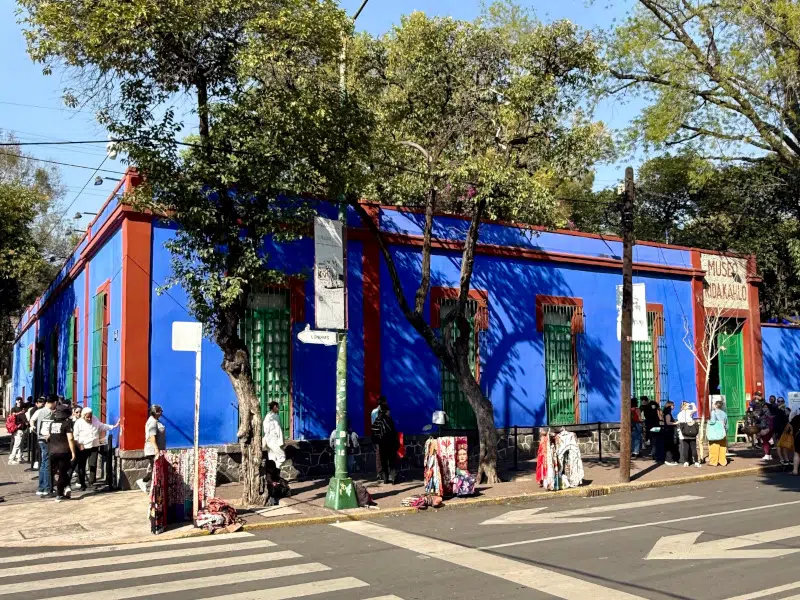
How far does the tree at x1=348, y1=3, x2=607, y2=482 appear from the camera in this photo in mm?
15047

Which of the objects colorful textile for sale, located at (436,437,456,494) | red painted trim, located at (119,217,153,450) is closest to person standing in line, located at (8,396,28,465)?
red painted trim, located at (119,217,153,450)

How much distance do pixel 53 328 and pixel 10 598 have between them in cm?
2155

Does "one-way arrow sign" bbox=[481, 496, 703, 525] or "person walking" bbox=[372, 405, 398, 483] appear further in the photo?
"person walking" bbox=[372, 405, 398, 483]

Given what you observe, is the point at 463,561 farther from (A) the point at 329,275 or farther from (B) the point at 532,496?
(A) the point at 329,275

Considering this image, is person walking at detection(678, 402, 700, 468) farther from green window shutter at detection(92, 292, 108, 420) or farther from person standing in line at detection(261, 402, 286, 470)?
green window shutter at detection(92, 292, 108, 420)

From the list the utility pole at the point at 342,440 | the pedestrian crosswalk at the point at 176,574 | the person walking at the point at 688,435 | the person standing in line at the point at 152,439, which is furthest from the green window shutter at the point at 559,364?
the pedestrian crosswalk at the point at 176,574

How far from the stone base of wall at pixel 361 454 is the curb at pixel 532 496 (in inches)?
109

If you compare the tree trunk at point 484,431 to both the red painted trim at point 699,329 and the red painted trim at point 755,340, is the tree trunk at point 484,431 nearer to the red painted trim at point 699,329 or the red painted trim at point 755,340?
the red painted trim at point 699,329

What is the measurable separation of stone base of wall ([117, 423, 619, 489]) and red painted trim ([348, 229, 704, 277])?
4.59 m

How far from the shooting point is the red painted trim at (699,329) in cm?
2445

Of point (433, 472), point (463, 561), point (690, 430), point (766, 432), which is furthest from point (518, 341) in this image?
point (463, 561)

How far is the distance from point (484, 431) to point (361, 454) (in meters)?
3.27

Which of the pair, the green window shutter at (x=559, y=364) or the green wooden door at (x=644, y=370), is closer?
the green window shutter at (x=559, y=364)

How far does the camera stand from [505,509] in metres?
13.1
